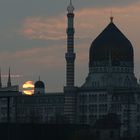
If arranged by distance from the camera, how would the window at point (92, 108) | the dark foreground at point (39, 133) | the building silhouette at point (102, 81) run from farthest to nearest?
the window at point (92, 108) → the building silhouette at point (102, 81) → the dark foreground at point (39, 133)

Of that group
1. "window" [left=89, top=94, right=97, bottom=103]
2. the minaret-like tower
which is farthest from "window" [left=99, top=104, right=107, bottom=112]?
the minaret-like tower

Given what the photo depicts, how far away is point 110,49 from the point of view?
183 metres

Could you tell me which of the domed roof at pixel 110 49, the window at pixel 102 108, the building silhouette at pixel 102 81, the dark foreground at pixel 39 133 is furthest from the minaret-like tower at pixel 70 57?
the dark foreground at pixel 39 133

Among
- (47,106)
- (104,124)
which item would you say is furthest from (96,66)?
(104,124)

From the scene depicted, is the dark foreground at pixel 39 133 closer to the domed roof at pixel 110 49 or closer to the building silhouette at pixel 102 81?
the building silhouette at pixel 102 81

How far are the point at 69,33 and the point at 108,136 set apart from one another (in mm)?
70943

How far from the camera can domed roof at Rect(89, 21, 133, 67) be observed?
599 ft

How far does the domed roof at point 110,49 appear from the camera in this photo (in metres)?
183

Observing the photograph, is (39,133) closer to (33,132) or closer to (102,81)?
(33,132)

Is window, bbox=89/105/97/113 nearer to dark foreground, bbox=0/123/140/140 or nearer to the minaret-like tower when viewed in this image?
the minaret-like tower

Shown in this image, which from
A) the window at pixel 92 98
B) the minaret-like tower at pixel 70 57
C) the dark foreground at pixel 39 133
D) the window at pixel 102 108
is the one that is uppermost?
the minaret-like tower at pixel 70 57

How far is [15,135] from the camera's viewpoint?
95688 millimetres

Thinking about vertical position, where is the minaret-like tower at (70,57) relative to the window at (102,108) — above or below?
above

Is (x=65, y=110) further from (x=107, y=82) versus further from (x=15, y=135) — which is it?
(x=15, y=135)
